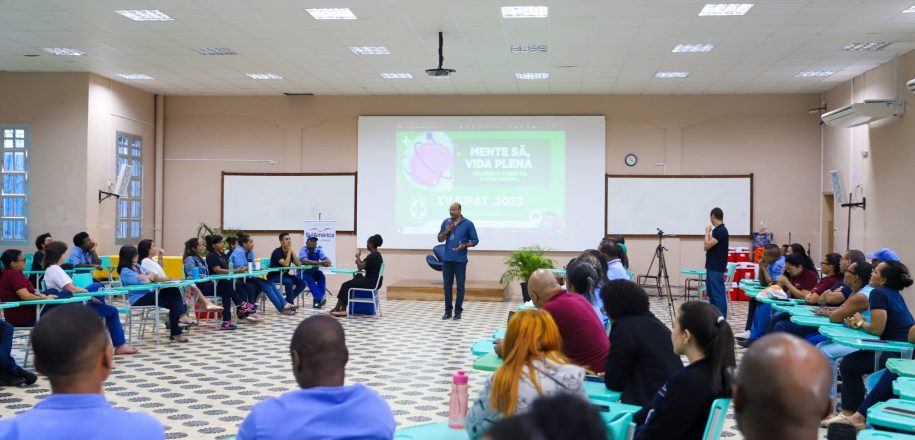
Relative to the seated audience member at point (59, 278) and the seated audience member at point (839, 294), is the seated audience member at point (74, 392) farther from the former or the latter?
the seated audience member at point (839, 294)

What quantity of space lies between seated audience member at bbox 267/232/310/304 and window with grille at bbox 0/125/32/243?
4.82 meters

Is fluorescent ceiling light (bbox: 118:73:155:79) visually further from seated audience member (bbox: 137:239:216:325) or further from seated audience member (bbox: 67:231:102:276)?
seated audience member (bbox: 137:239:216:325)

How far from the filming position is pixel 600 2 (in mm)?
8719

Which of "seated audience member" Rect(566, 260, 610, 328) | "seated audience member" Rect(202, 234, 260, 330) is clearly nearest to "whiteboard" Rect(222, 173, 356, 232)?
"seated audience member" Rect(202, 234, 260, 330)

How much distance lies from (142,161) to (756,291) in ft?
37.4

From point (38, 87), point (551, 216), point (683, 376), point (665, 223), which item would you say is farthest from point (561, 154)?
point (683, 376)

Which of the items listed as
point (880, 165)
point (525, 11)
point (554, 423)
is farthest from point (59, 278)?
point (880, 165)

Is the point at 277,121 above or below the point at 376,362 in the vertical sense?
above

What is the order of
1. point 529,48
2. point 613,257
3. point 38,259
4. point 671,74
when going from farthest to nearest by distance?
point 671,74 < point 529,48 < point 38,259 < point 613,257

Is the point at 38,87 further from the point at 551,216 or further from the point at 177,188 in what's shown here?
the point at 551,216

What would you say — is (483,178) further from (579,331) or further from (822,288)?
(579,331)

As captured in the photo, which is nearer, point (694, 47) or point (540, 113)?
point (694, 47)

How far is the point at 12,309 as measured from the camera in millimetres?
7008

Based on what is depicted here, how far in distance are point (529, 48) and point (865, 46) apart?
451cm
